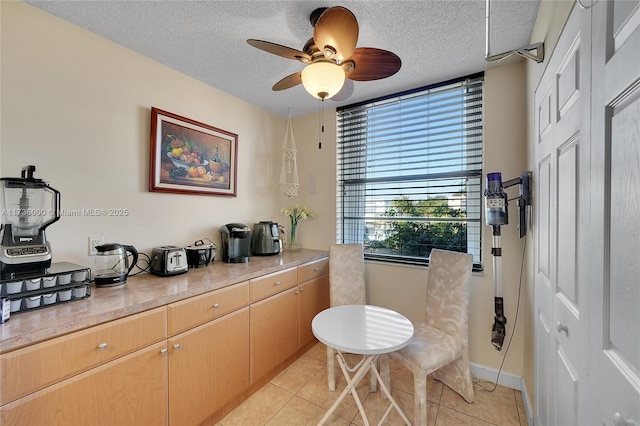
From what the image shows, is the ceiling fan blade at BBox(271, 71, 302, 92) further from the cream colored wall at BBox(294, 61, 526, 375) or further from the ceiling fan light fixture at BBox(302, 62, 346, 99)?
the cream colored wall at BBox(294, 61, 526, 375)

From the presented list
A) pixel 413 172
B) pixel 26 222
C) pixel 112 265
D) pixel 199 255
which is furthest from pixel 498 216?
pixel 26 222

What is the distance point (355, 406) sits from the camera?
1.81 m

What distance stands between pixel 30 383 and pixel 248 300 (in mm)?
1068

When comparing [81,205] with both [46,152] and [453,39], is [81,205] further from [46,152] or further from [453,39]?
[453,39]

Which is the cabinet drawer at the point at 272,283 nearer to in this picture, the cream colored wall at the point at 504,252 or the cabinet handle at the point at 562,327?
the cream colored wall at the point at 504,252

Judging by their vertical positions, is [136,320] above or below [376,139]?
below

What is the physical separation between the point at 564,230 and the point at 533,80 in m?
1.19

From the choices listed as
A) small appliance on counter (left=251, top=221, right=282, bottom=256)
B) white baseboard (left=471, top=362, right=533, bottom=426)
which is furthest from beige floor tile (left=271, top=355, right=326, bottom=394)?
white baseboard (left=471, top=362, right=533, bottom=426)

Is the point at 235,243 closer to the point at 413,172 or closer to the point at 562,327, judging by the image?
the point at 413,172

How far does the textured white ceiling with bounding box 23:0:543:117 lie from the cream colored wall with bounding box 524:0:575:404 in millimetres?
167

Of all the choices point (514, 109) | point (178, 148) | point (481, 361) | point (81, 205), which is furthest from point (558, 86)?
point (81, 205)

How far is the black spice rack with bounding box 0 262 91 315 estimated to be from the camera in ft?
3.75

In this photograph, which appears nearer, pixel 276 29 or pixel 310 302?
pixel 276 29

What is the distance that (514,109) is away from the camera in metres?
→ 2.01
